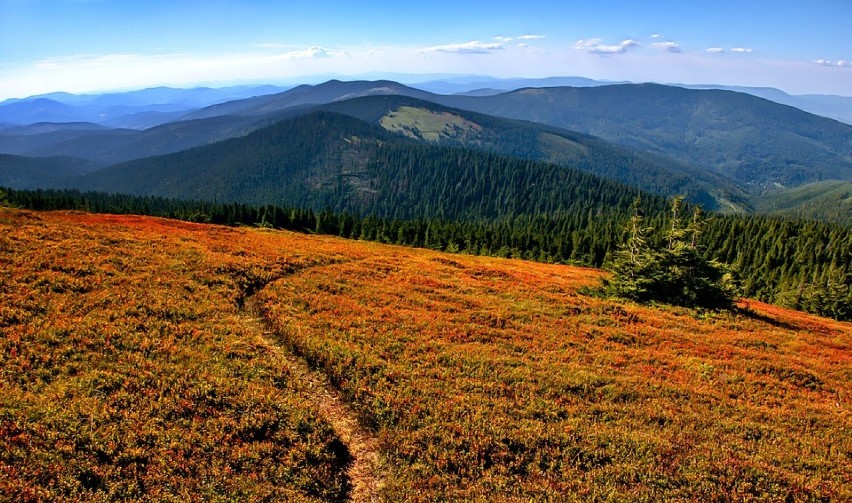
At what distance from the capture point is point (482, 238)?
471 feet

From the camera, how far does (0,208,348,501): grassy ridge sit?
520 inches

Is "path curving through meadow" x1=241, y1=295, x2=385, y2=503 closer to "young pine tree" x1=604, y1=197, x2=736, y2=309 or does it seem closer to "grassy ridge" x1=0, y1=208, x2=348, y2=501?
"grassy ridge" x1=0, y1=208, x2=348, y2=501

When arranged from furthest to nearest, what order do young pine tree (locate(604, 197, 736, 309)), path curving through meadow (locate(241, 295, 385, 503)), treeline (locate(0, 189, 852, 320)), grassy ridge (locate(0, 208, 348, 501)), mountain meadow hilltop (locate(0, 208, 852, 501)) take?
treeline (locate(0, 189, 852, 320)) → young pine tree (locate(604, 197, 736, 309)) → path curving through meadow (locate(241, 295, 385, 503)) → mountain meadow hilltop (locate(0, 208, 852, 501)) → grassy ridge (locate(0, 208, 348, 501))

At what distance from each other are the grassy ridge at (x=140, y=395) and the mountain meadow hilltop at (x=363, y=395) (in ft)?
0.26

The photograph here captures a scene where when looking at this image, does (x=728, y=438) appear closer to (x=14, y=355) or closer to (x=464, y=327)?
(x=464, y=327)

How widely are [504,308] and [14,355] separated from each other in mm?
29348

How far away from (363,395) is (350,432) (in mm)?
2360

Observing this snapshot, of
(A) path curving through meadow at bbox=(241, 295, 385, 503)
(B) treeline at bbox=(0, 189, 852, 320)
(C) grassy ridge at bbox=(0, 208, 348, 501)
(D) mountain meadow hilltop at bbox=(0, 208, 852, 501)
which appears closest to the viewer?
(C) grassy ridge at bbox=(0, 208, 348, 501)

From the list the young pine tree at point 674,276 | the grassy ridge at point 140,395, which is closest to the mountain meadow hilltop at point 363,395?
the grassy ridge at point 140,395

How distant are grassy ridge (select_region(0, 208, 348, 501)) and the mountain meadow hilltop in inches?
3.1

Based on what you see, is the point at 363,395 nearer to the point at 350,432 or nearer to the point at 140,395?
the point at 350,432

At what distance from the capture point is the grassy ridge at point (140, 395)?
1322cm

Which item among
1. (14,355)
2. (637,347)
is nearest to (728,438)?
(637,347)

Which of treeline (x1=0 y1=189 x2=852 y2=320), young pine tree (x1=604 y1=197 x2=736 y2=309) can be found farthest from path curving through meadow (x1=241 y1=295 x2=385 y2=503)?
treeline (x1=0 y1=189 x2=852 y2=320)
